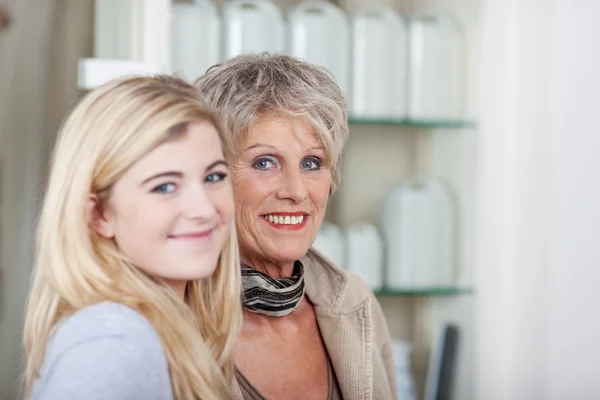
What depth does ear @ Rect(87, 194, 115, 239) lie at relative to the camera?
0.80 meters

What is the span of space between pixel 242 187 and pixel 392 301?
4.83ft

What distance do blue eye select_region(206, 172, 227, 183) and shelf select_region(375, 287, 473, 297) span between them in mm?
1668

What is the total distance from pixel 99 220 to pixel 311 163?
0.48 meters

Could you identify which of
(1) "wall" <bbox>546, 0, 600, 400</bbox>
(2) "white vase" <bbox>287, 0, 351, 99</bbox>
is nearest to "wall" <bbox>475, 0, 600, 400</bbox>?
(1) "wall" <bbox>546, 0, 600, 400</bbox>

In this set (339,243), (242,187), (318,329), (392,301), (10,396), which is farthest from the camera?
(392,301)

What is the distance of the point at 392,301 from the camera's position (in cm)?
259

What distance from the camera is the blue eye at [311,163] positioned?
→ 1223 mm

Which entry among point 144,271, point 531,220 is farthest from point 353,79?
point 144,271

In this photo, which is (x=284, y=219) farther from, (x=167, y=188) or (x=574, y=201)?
(x=574, y=201)

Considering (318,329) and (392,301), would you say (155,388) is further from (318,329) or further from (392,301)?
(392,301)

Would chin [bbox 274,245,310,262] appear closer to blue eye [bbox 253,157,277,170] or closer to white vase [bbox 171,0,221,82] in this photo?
blue eye [bbox 253,157,277,170]

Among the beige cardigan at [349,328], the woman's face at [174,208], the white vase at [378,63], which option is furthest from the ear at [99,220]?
the white vase at [378,63]

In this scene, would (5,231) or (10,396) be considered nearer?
(5,231)

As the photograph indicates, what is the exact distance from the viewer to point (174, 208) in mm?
780
